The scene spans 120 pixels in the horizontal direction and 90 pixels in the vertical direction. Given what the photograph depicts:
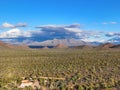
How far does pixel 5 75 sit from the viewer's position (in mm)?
20219

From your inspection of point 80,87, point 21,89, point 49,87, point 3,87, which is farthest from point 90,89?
point 3,87

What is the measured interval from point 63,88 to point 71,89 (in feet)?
2.03

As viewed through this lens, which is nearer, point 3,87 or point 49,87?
point 3,87

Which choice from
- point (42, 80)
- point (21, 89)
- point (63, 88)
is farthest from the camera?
point (42, 80)

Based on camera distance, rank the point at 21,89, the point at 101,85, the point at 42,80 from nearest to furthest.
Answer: the point at 21,89, the point at 101,85, the point at 42,80

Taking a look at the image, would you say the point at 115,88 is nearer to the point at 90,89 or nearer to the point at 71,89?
the point at 90,89

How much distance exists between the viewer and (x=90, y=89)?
1880 cm

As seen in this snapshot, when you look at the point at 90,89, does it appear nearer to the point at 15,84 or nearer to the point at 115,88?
the point at 115,88

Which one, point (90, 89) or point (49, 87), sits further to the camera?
point (49, 87)

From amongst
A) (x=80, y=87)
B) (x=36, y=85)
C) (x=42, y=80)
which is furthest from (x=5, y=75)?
(x=80, y=87)

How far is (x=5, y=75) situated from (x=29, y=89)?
284 centimetres

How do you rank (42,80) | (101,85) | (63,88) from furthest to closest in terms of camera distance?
(42,80) < (101,85) < (63,88)

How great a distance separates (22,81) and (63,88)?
402cm

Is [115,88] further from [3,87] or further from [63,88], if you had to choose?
[3,87]
